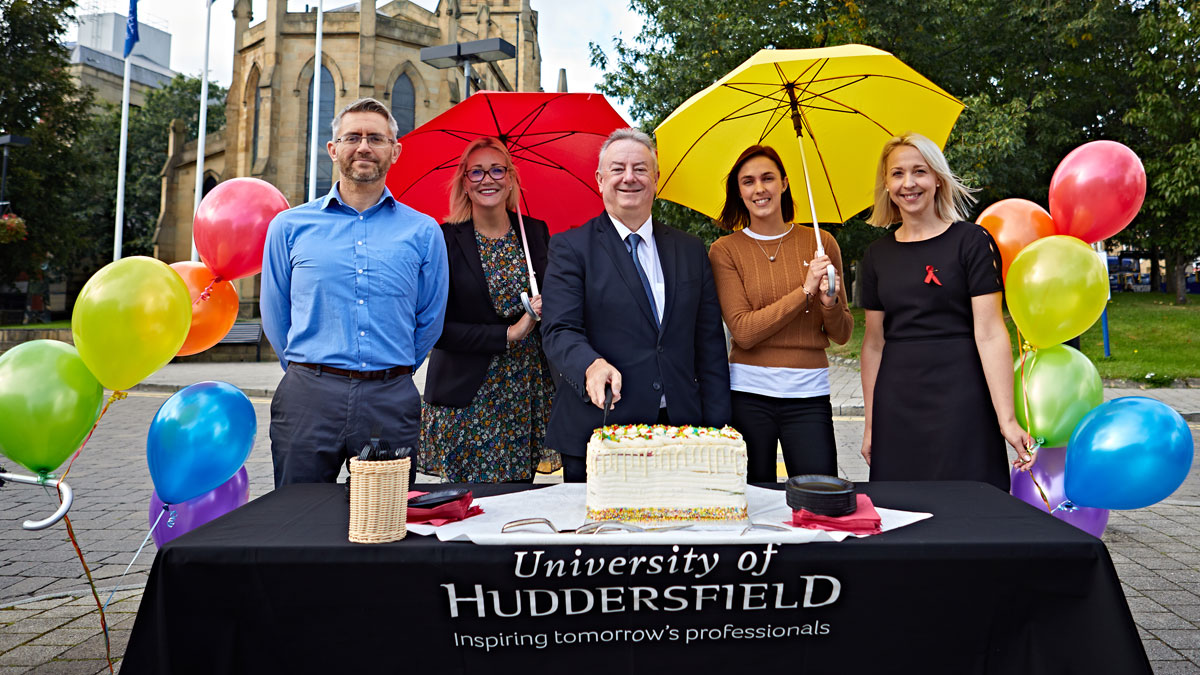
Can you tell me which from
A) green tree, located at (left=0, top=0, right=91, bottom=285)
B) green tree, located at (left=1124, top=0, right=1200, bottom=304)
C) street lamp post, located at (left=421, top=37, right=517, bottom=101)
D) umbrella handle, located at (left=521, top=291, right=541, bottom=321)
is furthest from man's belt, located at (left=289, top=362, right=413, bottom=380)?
green tree, located at (left=0, top=0, right=91, bottom=285)

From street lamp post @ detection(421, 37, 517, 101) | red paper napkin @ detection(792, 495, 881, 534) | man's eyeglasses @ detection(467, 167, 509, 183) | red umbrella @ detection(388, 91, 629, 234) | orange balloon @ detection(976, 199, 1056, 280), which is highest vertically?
street lamp post @ detection(421, 37, 517, 101)

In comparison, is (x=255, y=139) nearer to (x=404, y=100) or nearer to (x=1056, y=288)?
(x=404, y=100)

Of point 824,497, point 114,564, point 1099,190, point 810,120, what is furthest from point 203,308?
point 1099,190

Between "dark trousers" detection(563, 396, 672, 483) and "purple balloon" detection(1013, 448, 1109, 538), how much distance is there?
155 centimetres

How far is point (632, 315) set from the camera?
2.69 metres

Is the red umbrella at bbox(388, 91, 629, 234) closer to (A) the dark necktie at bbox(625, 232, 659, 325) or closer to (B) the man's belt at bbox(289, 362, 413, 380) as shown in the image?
(A) the dark necktie at bbox(625, 232, 659, 325)

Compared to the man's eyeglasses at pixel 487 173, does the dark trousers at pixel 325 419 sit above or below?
below

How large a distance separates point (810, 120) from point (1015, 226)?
39.7 inches

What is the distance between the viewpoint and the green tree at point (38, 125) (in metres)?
26.9

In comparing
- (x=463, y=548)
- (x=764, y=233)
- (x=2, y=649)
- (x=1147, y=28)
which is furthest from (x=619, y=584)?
(x=1147, y=28)

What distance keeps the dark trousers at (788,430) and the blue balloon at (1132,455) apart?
0.87 m

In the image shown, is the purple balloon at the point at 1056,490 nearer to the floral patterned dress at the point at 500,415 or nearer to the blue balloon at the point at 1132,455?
the blue balloon at the point at 1132,455

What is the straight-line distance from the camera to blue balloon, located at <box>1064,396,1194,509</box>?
8.46 ft

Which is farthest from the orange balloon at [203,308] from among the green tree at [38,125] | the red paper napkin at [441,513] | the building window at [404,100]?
the building window at [404,100]
